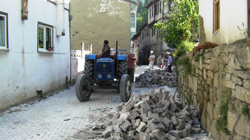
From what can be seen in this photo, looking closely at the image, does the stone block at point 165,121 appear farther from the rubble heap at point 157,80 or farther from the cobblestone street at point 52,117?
the rubble heap at point 157,80

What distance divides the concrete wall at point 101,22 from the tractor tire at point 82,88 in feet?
49.9

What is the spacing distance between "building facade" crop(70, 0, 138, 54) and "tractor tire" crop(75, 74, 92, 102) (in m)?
15.2

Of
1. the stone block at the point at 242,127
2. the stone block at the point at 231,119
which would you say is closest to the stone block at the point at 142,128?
the stone block at the point at 231,119

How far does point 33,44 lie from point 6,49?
1.83 m

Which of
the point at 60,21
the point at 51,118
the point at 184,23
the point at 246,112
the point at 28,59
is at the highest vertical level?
the point at 184,23

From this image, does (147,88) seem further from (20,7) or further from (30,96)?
(20,7)

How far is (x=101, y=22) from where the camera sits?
24812mm

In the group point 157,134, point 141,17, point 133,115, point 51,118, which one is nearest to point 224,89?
point 157,134

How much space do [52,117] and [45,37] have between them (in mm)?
4571

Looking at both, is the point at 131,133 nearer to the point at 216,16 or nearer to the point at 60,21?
the point at 216,16

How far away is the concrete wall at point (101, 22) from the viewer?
24.7m

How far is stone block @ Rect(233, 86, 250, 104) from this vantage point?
3236 mm

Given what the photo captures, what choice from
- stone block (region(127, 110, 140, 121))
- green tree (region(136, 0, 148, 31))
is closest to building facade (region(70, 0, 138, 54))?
stone block (region(127, 110, 140, 121))

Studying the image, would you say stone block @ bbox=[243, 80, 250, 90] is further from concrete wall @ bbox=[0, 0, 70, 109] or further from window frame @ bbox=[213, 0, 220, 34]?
concrete wall @ bbox=[0, 0, 70, 109]
